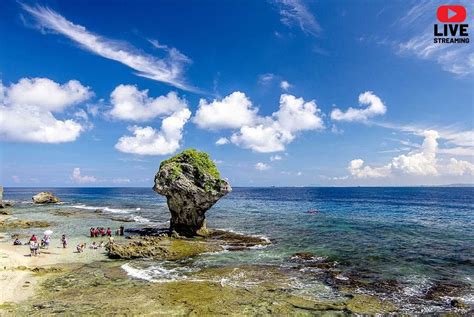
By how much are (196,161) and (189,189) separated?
4.42m

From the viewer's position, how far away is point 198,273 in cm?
2819

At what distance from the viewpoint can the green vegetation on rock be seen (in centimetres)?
4724

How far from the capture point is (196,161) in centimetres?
4766

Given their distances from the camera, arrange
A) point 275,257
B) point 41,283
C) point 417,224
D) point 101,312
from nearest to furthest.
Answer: point 101,312
point 41,283
point 275,257
point 417,224

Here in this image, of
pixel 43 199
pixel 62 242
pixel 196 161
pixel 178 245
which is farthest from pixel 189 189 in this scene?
pixel 43 199

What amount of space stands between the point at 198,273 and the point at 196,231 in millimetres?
18565

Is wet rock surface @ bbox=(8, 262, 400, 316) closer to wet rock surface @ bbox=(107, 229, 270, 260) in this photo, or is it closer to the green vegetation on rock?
wet rock surface @ bbox=(107, 229, 270, 260)

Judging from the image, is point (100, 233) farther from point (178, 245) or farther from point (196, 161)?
point (196, 161)

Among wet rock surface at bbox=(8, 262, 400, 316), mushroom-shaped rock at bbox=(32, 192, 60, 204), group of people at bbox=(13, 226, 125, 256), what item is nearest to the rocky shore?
wet rock surface at bbox=(8, 262, 400, 316)

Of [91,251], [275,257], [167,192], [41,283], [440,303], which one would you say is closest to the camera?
[440,303]

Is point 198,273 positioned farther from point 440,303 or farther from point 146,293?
point 440,303

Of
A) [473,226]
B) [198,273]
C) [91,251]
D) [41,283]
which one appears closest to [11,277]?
[41,283]

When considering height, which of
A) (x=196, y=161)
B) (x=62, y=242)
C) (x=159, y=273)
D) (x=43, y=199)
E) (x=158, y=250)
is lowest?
(x=159, y=273)

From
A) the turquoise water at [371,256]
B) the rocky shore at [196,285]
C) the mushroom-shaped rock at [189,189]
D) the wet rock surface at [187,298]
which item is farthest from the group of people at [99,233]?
the wet rock surface at [187,298]
